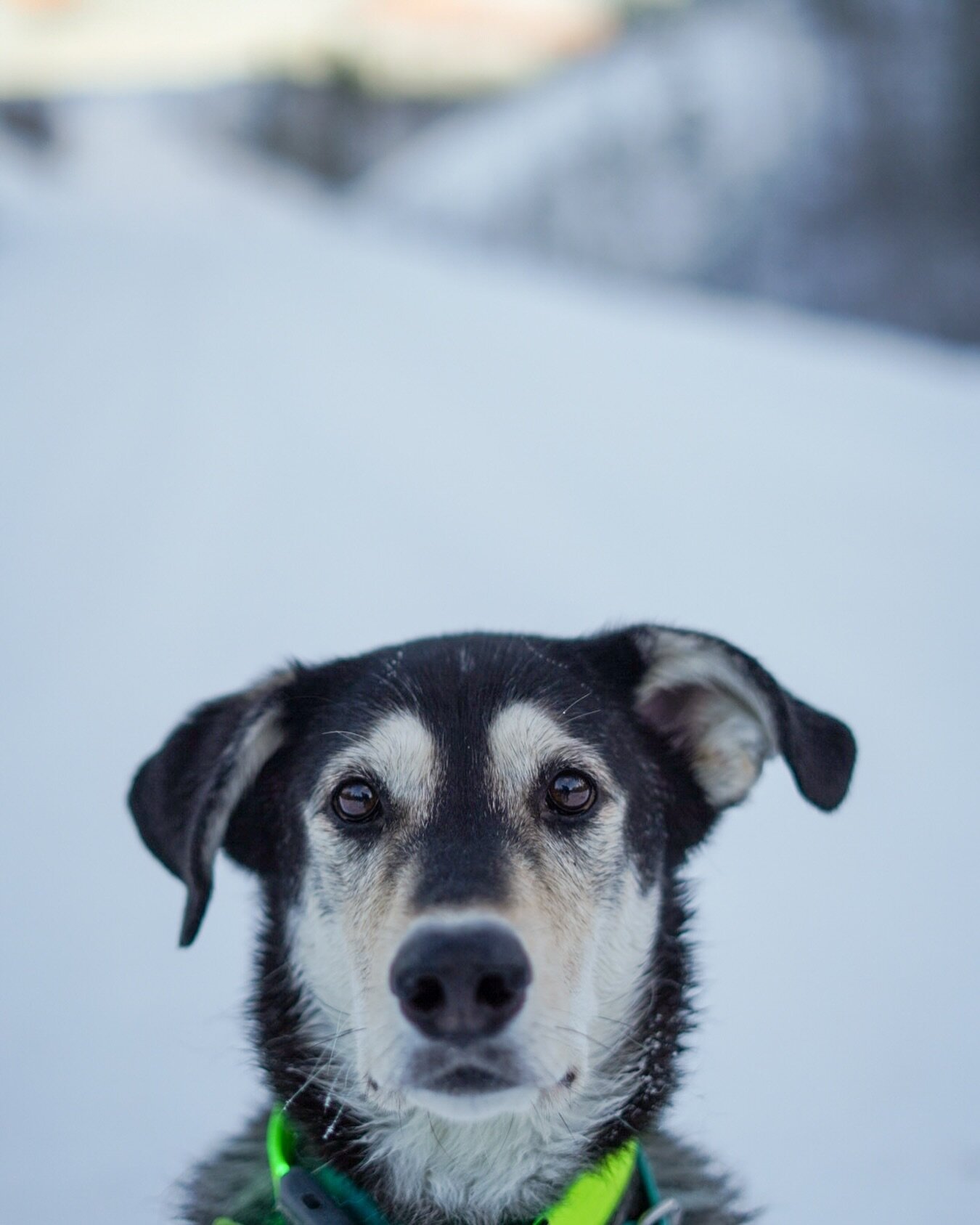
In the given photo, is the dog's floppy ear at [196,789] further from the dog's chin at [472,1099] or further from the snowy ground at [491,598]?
the dog's chin at [472,1099]

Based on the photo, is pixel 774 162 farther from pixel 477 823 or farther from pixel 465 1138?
pixel 465 1138

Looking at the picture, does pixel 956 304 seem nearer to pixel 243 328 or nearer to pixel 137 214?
pixel 243 328

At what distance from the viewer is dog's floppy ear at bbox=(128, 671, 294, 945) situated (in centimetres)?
212

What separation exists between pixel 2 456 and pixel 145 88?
132 feet

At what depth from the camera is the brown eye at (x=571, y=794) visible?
2186 mm

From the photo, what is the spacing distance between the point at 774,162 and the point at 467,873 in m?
16.9

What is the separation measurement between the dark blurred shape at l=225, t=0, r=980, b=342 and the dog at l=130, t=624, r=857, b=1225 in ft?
44.8

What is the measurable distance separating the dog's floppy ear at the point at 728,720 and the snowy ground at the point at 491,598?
0.51 meters

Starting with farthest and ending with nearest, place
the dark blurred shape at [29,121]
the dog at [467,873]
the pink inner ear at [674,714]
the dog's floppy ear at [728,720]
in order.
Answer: the dark blurred shape at [29,121], the pink inner ear at [674,714], the dog's floppy ear at [728,720], the dog at [467,873]

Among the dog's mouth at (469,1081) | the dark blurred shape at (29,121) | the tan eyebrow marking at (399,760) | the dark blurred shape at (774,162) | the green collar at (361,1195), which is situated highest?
the dark blurred shape at (29,121)

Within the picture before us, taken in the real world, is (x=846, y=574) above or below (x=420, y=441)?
below

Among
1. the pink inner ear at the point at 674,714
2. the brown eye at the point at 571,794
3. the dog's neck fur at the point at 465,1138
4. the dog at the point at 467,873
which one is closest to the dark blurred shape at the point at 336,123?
the pink inner ear at the point at 674,714

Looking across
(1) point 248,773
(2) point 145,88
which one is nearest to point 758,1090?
(1) point 248,773

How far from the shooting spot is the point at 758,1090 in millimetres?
3199
